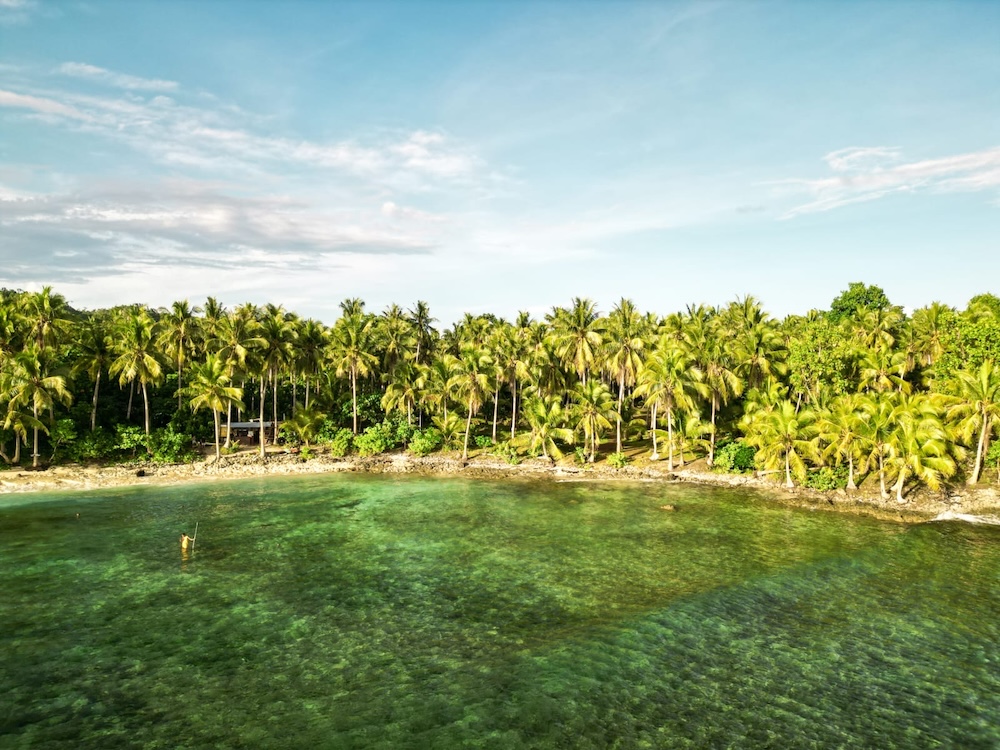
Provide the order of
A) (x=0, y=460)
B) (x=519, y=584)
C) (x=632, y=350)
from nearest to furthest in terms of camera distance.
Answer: (x=519, y=584)
(x=0, y=460)
(x=632, y=350)

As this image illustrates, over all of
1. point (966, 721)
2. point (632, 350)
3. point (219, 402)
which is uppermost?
point (632, 350)

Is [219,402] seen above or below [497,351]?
below

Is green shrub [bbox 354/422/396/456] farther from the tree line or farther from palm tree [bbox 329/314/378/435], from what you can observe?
palm tree [bbox 329/314/378/435]

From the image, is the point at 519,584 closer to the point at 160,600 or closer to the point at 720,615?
the point at 720,615

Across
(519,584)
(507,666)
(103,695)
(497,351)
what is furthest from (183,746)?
(497,351)

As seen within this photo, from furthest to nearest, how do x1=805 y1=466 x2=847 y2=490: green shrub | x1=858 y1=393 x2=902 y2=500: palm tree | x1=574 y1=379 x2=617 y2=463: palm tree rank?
1. x1=574 y1=379 x2=617 y2=463: palm tree
2. x1=805 y1=466 x2=847 y2=490: green shrub
3. x1=858 y1=393 x2=902 y2=500: palm tree

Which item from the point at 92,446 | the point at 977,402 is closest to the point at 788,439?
the point at 977,402

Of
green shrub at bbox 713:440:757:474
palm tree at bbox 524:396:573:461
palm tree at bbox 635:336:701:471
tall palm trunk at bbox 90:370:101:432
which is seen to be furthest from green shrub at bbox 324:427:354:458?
green shrub at bbox 713:440:757:474
